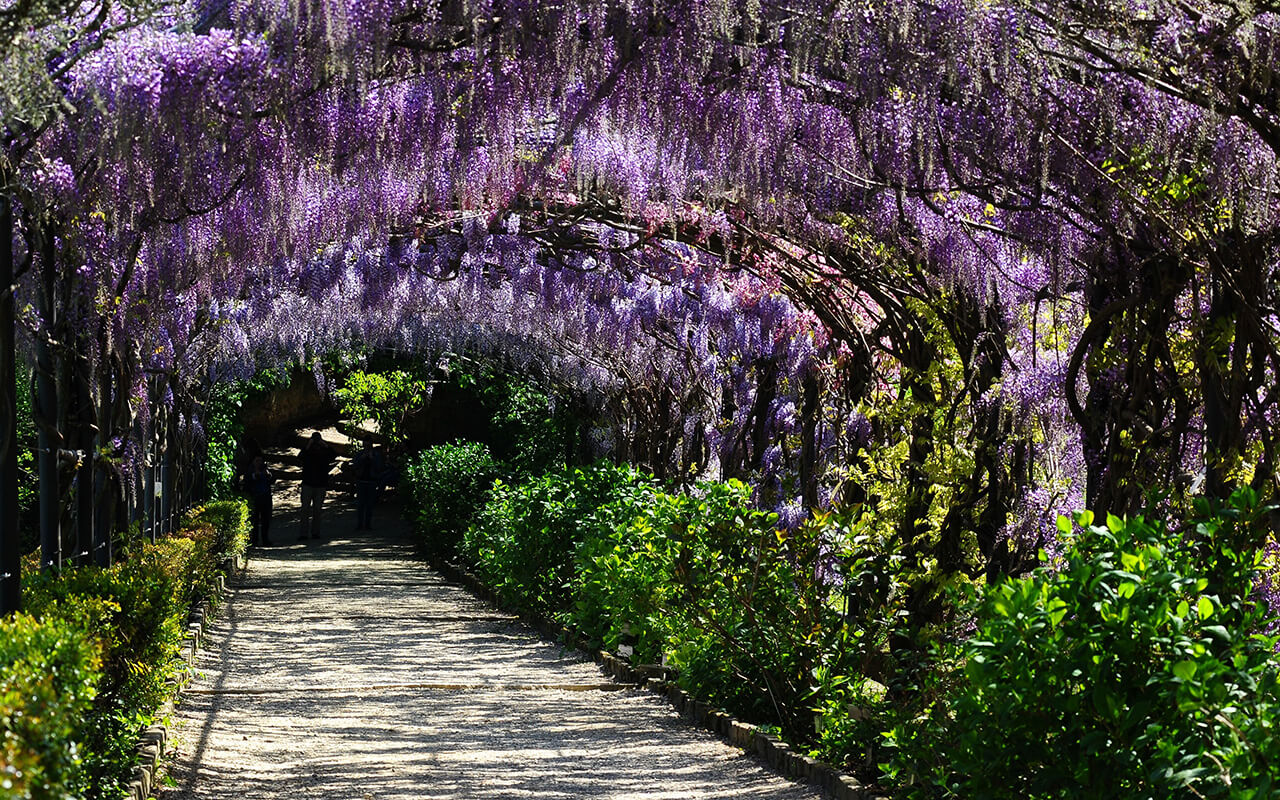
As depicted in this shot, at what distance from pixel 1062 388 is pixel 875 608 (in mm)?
1437

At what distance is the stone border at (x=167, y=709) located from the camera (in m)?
Answer: 4.72

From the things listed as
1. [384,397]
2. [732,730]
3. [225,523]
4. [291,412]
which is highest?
[732,730]

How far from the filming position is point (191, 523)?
43.6ft

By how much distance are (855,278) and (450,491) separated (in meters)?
9.82

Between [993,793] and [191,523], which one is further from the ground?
[993,793]

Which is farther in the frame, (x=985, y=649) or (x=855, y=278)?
(x=855, y=278)

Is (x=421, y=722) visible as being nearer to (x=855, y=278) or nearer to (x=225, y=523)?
(x=855, y=278)

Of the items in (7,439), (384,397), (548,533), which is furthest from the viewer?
(384,397)

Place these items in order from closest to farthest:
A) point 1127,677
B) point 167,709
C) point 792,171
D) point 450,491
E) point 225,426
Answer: point 1127,677, point 792,171, point 167,709, point 450,491, point 225,426

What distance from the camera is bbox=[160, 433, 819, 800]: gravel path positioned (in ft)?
16.9

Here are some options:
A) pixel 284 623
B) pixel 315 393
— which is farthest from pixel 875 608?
pixel 315 393

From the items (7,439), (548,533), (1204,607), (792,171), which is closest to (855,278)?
(792,171)

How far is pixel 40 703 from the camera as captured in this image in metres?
2.45

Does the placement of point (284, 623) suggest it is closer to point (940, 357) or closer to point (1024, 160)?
point (940, 357)
